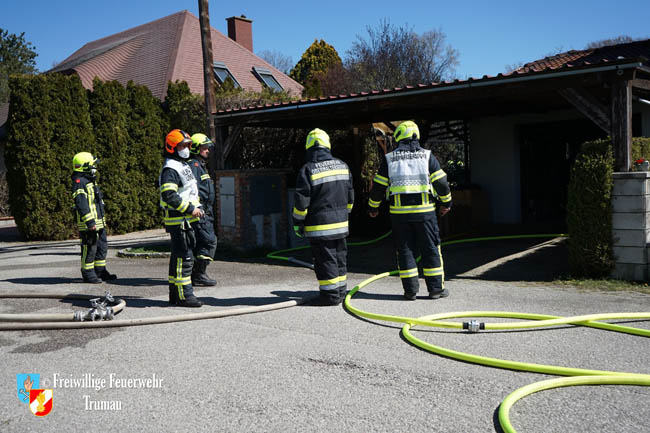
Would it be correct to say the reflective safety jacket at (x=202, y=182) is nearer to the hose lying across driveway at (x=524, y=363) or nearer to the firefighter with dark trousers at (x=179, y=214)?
the firefighter with dark trousers at (x=179, y=214)

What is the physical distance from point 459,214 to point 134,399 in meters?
10.1

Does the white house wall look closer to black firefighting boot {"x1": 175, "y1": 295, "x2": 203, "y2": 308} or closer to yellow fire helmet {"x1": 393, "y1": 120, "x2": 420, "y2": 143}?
yellow fire helmet {"x1": 393, "y1": 120, "x2": 420, "y2": 143}

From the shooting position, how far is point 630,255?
724 cm

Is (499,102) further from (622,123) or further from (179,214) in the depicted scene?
(179,214)

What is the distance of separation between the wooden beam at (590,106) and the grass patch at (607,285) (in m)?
1.93

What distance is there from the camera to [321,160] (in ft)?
21.2

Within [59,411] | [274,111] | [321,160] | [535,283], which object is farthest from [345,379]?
[274,111]

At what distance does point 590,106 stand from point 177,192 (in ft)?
17.8

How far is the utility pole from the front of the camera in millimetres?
11531

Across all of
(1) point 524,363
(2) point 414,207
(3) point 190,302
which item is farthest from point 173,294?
(1) point 524,363

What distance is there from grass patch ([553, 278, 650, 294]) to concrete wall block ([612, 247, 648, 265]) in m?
0.26

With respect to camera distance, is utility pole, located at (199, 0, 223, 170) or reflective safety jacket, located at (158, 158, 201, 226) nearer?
reflective safety jacket, located at (158, 158, 201, 226)

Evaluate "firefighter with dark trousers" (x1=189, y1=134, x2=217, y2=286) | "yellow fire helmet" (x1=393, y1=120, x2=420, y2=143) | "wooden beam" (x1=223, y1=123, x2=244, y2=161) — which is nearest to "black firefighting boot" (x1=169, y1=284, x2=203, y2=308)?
"firefighter with dark trousers" (x1=189, y1=134, x2=217, y2=286)

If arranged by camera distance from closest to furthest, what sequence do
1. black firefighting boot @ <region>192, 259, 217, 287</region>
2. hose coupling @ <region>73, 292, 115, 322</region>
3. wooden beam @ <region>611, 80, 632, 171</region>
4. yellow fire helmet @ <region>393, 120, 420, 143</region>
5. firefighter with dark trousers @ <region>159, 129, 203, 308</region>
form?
hose coupling @ <region>73, 292, 115, 322</region>, firefighter with dark trousers @ <region>159, 129, 203, 308</region>, yellow fire helmet @ <region>393, 120, 420, 143</region>, wooden beam @ <region>611, 80, 632, 171</region>, black firefighting boot @ <region>192, 259, 217, 287</region>
